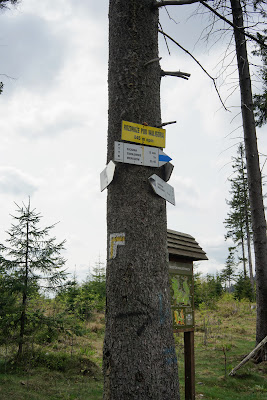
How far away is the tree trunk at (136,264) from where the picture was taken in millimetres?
2525

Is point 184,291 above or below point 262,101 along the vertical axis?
below

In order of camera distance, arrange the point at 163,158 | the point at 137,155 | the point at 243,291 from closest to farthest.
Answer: the point at 137,155
the point at 163,158
the point at 243,291

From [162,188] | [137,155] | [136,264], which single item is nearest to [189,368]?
[136,264]

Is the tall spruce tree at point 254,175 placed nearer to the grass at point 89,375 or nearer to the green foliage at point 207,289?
the grass at point 89,375

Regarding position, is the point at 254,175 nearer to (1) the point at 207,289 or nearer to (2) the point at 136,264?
(2) the point at 136,264

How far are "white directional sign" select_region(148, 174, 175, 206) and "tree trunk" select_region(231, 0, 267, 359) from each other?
258 inches

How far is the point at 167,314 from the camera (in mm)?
2744

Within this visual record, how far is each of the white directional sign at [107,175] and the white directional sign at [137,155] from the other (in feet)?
0.28

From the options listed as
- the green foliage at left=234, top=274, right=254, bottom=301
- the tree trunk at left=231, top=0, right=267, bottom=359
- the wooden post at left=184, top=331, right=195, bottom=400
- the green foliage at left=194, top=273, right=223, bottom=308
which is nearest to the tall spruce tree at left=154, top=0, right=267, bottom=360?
the tree trunk at left=231, top=0, right=267, bottom=359

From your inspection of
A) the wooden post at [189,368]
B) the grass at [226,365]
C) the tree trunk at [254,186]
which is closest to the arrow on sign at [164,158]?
the wooden post at [189,368]

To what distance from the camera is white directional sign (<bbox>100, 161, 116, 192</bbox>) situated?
2.86 metres

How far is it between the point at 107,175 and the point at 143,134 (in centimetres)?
47

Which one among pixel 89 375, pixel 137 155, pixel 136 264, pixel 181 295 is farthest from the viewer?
pixel 89 375

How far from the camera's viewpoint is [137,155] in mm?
2895
